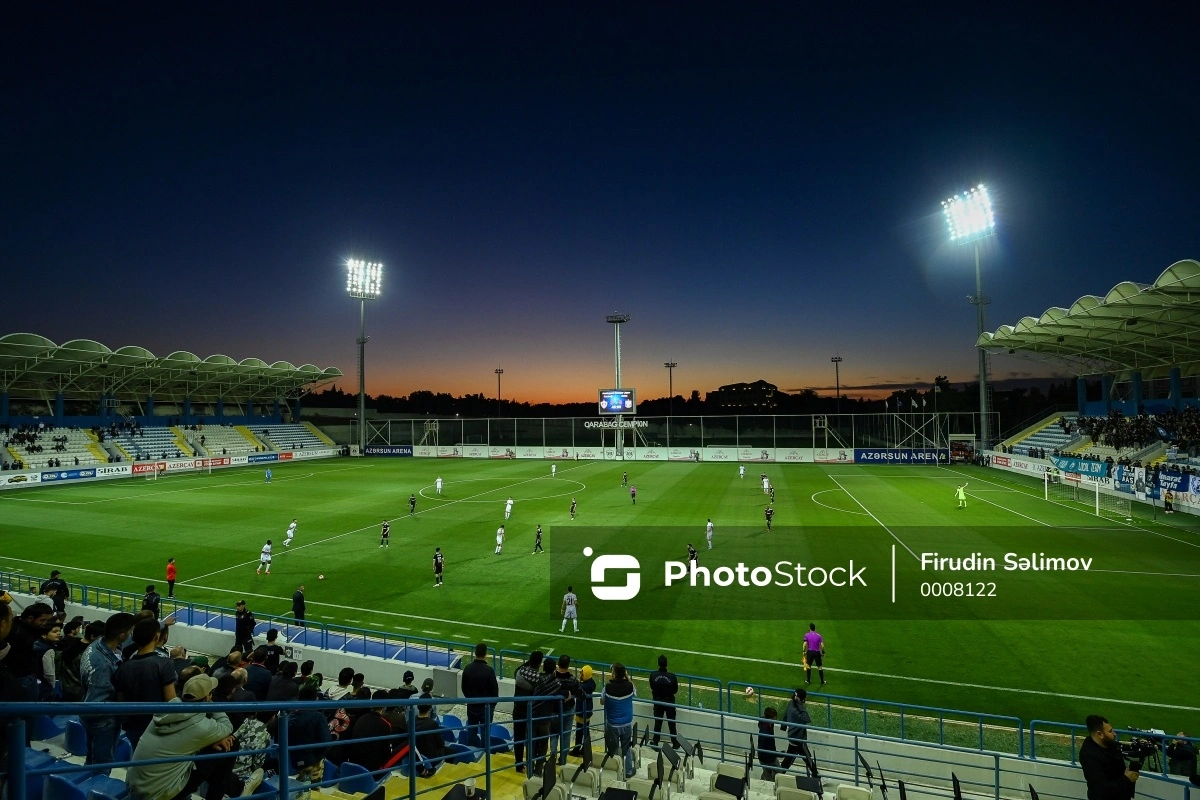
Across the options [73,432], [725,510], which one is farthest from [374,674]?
[73,432]

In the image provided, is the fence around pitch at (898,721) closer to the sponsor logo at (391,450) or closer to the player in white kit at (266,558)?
the player in white kit at (266,558)

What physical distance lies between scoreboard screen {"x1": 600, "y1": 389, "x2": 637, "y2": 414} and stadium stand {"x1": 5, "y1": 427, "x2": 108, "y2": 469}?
45.8 meters

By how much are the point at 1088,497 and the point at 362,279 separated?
72.0m

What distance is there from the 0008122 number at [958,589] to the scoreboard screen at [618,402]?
4481cm

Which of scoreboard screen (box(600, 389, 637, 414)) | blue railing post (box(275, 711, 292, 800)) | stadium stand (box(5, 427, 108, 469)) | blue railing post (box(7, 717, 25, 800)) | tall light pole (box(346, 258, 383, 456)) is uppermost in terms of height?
tall light pole (box(346, 258, 383, 456))

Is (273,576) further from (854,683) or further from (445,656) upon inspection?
(854,683)

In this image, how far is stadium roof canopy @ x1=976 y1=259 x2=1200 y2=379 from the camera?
95.5ft

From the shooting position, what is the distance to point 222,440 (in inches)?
2672

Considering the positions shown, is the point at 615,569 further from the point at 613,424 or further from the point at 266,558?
the point at 613,424

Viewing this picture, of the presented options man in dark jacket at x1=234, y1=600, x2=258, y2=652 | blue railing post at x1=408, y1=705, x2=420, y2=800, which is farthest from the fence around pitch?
man in dark jacket at x1=234, y1=600, x2=258, y2=652

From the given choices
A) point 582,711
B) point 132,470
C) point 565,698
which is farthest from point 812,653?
Answer: point 132,470

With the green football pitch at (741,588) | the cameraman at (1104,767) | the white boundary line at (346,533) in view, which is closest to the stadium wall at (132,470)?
the green football pitch at (741,588)

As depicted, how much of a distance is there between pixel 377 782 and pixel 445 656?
7637 millimetres

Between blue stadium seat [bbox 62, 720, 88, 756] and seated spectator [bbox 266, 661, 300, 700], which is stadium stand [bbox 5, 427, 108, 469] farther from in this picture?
seated spectator [bbox 266, 661, 300, 700]
